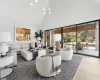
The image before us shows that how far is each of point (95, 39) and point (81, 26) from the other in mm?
1403

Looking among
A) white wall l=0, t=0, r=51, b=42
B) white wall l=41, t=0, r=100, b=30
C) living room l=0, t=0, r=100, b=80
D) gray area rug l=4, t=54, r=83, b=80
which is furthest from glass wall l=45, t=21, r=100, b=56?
white wall l=0, t=0, r=51, b=42

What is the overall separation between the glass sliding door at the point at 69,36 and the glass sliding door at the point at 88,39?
14.5 inches

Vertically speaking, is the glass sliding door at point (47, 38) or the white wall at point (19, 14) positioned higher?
the white wall at point (19, 14)

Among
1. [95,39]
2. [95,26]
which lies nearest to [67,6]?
[95,26]

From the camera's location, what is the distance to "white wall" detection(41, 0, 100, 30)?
5.26 m

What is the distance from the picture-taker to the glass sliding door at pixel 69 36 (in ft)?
22.1

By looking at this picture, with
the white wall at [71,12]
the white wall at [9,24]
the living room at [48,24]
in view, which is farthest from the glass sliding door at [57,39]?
the white wall at [9,24]

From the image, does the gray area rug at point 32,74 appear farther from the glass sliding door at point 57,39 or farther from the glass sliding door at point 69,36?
the glass sliding door at point 69,36

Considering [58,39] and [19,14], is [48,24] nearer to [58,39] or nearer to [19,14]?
[19,14]

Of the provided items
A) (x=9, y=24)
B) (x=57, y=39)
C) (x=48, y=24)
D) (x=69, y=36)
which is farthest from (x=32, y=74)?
(x=48, y=24)

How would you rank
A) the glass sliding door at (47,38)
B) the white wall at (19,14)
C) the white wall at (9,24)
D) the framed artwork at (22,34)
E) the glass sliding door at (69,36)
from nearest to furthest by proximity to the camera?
the white wall at (19,14), the white wall at (9,24), the glass sliding door at (69,36), the framed artwork at (22,34), the glass sliding door at (47,38)

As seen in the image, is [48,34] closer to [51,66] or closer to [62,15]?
[62,15]

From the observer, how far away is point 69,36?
23.3ft

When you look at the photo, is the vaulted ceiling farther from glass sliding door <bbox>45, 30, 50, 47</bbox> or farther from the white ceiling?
glass sliding door <bbox>45, 30, 50, 47</bbox>
